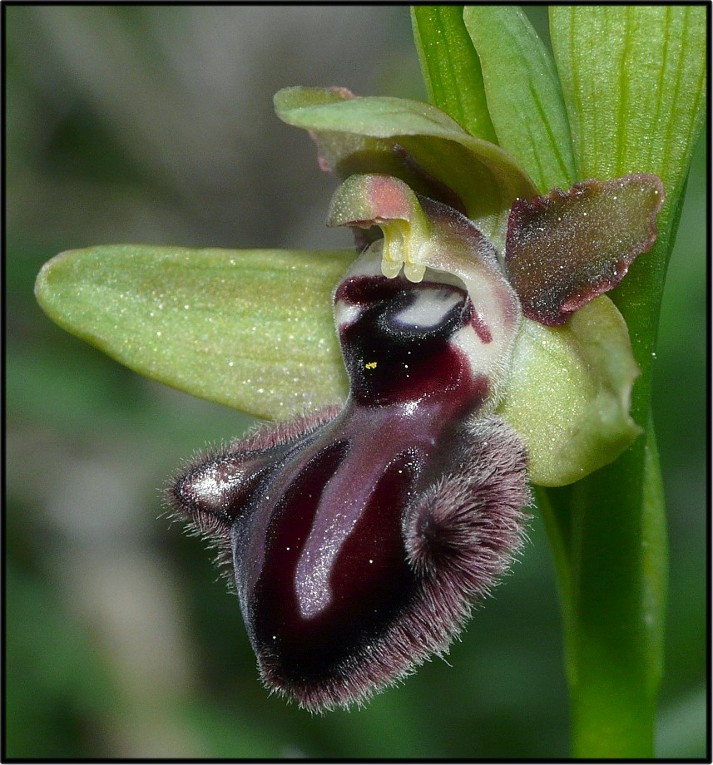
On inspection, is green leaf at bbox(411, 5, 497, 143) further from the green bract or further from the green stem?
the green stem

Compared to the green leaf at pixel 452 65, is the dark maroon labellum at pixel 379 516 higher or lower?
lower

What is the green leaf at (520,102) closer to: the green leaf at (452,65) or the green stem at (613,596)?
the green leaf at (452,65)

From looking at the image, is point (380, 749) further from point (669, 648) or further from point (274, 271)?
point (274, 271)

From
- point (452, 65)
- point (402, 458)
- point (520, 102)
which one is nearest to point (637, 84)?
point (520, 102)

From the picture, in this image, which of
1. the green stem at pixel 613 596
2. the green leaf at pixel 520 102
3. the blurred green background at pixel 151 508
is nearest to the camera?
the green leaf at pixel 520 102

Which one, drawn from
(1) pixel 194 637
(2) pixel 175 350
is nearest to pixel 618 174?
(2) pixel 175 350

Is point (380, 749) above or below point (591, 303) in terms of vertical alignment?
below

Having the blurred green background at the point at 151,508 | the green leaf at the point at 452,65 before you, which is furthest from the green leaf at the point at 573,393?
the blurred green background at the point at 151,508
